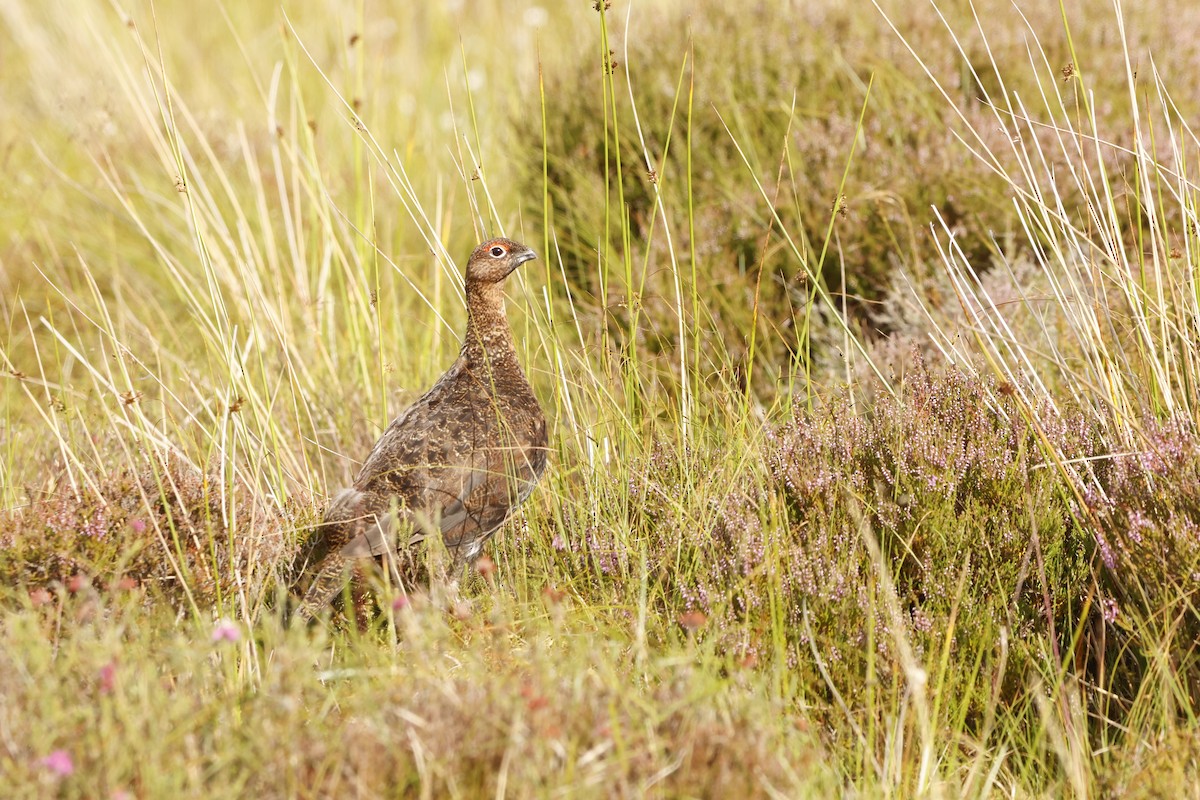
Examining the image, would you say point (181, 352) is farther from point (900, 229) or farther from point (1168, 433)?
point (1168, 433)

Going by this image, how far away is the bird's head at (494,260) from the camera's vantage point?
3.74 meters

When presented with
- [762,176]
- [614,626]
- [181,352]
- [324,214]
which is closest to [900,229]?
[762,176]

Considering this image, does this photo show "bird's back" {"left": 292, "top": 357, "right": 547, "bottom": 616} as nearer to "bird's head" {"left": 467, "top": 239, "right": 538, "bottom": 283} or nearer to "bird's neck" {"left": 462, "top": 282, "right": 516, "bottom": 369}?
"bird's neck" {"left": 462, "top": 282, "right": 516, "bottom": 369}

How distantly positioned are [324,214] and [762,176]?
1716 millimetres

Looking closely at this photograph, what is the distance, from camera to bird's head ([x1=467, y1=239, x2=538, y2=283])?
3.74 metres

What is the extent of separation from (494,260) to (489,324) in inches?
7.9

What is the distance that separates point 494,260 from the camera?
3750mm

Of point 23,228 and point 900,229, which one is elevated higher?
point 23,228

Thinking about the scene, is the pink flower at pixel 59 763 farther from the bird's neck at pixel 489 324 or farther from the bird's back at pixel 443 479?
the bird's neck at pixel 489 324

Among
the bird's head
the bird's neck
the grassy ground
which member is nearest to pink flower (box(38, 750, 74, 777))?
the grassy ground

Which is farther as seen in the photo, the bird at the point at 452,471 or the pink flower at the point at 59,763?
the bird at the point at 452,471

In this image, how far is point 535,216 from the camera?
546 cm

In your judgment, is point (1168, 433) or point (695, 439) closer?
point (1168, 433)

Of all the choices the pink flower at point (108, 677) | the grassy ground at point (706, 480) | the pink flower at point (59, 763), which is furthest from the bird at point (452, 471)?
the pink flower at point (59, 763)
